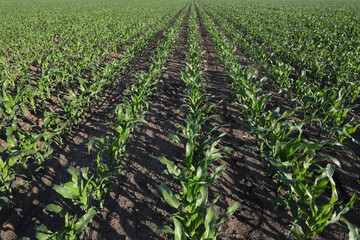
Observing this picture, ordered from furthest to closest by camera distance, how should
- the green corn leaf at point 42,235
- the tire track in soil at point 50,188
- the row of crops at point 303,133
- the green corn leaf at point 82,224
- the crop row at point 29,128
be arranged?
1. the crop row at point 29,128
2. the tire track in soil at point 50,188
3. the row of crops at point 303,133
4. the green corn leaf at point 82,224
5. the green corn leaf at point 42,235

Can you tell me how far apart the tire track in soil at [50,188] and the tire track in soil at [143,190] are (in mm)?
475

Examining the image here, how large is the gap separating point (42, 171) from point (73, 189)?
4.51ft

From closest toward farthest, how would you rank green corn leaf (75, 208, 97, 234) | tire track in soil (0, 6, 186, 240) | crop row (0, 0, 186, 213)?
green corn leaf (75, 208, 97, 234)
tire track in soil (0, 6, 186, 240)
crop row (0, 0, 186, 213)

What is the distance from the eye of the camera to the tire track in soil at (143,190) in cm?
239

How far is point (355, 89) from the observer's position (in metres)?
4.62

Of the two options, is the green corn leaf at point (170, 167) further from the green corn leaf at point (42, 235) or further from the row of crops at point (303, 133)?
the green corn leaf at point (42, 235)

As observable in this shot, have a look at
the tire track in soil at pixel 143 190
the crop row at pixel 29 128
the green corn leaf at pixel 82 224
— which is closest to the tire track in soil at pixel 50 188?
the crop row at pixel 29 128

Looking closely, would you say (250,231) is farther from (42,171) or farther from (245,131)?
(42,171)

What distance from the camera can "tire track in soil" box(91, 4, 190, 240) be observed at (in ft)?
7.85

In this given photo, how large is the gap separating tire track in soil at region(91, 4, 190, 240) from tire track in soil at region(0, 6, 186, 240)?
1.56 ft

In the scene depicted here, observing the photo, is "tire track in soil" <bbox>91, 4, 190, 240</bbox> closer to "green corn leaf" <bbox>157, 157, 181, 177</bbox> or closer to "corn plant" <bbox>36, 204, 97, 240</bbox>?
"green corn leaf" <bbox>157, 157, 181, 177</bbox>

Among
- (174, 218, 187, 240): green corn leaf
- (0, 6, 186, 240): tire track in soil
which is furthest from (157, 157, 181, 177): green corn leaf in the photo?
(0, 6, 186, 240): tire track in soil

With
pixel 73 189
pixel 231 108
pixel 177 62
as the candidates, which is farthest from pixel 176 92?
pixel 73 189

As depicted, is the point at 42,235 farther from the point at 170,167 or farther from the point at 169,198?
the point at 170,167
